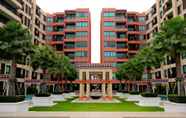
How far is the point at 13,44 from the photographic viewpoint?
2878cm

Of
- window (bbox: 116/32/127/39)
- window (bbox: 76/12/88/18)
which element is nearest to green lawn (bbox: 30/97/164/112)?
window (bbox: 116/32/127/39)

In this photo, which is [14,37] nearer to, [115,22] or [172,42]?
[172,42]

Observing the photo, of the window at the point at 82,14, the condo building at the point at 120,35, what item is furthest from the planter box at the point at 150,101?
the window at the point at 82,14

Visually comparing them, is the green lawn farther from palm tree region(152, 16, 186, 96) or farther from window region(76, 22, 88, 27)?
window region(76, 22, 88, 27)

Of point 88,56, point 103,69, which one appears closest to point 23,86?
point 103,69

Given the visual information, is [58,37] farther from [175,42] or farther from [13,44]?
[175,42]

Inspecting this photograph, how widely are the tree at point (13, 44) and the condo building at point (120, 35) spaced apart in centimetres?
6620

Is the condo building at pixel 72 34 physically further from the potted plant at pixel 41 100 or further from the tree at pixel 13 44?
the tree at pixel 13 44

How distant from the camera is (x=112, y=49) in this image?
96.1 metres

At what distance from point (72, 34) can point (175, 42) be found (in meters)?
73.1

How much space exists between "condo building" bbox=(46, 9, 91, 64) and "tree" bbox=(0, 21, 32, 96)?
213 ft

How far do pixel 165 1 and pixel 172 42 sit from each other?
154 ft

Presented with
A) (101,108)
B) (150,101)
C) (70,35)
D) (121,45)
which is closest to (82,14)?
(70,35)

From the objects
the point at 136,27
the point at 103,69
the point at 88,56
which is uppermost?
the point at 136,27
